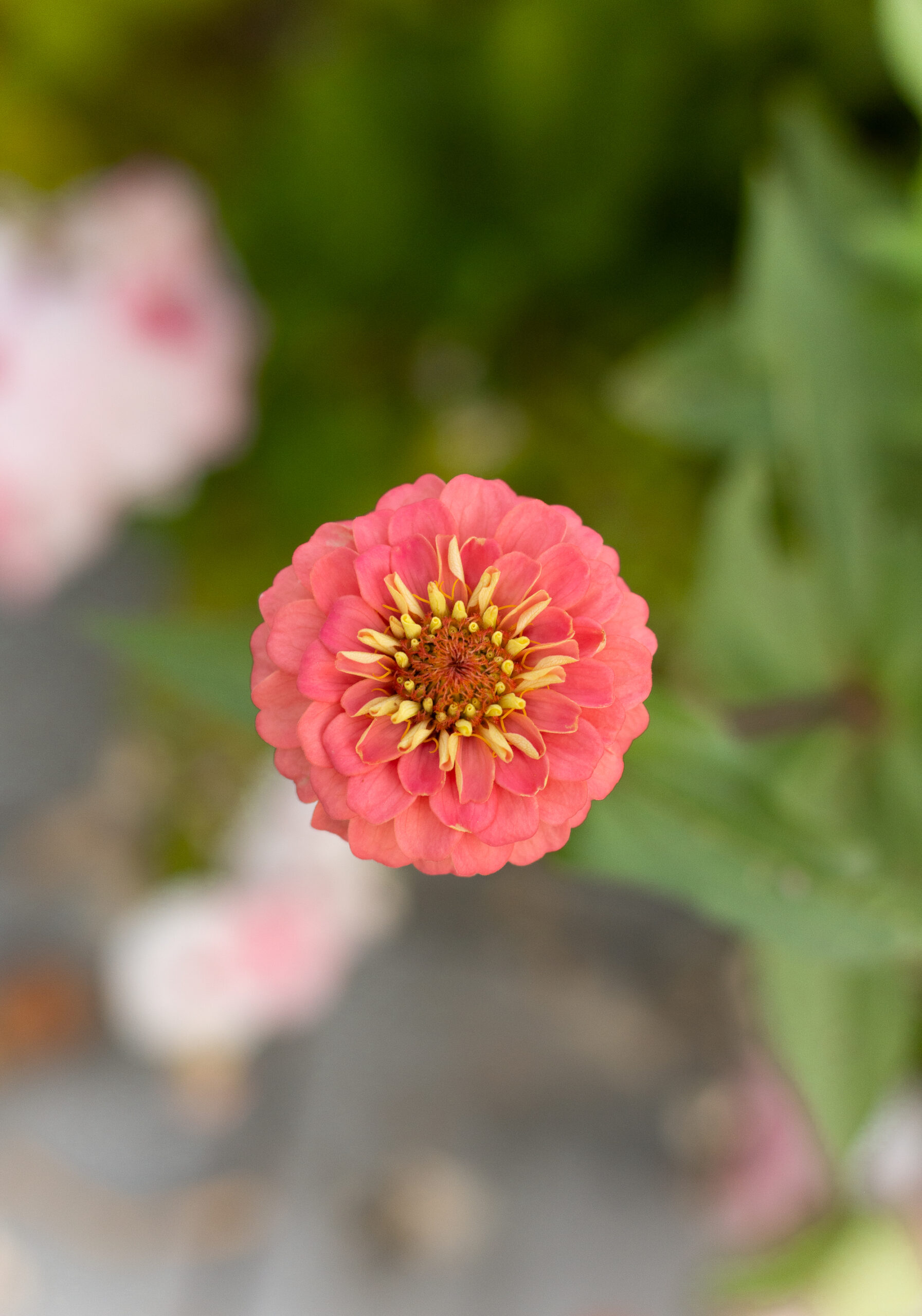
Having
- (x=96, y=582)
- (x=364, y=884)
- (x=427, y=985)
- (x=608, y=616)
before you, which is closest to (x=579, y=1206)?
(x=427, y=985)

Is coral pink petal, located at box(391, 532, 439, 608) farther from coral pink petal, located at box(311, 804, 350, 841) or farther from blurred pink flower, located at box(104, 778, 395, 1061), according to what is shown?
blurred pink flower, located at box(104, 778, 395, 1061)

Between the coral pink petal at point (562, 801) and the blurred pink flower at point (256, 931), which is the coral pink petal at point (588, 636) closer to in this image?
the coral pink petal at point (562, 801)

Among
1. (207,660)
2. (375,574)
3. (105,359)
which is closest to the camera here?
(375,574)

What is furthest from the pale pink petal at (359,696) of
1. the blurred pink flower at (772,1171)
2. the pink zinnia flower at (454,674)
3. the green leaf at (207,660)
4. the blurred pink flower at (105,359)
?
the blurred pink flower at (772,1171)

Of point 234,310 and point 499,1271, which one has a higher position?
point 234,310

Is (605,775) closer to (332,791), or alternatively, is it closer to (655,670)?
(332,791)

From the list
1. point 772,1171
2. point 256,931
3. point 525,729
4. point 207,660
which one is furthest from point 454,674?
point 772,1171

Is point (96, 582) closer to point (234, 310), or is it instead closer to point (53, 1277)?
point (234, 310)
